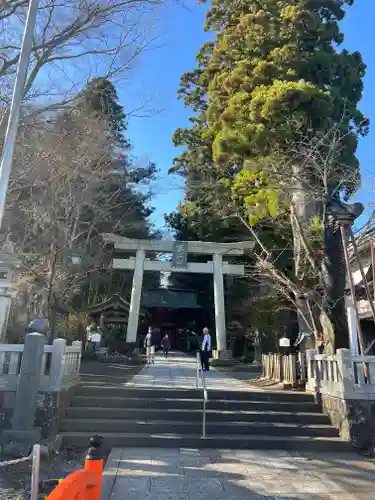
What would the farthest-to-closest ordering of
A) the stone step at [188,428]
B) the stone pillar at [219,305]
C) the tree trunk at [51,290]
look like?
the stone pillar at [219,305] < the tree trunk at [51,290] < the stone step at [188,428]

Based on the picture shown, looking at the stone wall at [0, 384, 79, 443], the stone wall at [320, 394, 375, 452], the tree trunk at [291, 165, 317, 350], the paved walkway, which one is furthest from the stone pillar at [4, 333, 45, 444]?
the tree trunk at [291, 165, 317, 350]

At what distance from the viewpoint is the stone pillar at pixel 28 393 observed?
6.77 metres

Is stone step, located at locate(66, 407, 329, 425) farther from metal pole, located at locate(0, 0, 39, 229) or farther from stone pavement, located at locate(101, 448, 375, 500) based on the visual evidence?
metal pole, located at locate(0, 0, 39, 229)

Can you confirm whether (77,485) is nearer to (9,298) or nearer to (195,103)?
(9,298)

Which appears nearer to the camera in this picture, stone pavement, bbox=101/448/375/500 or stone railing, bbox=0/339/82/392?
stone pavement, bbox=101/448/375/500

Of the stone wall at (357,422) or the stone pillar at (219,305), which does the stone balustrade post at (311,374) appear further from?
the stone pillar at (219,305)

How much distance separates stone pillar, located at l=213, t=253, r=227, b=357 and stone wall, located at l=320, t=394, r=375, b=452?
15.3 meters

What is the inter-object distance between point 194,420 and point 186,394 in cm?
106

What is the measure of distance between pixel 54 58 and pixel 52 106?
2.89 ft

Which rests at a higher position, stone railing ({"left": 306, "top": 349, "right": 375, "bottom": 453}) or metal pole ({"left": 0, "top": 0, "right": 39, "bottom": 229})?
metal pole ({"left": 0, "top": 0, "right": 39, "bottom": 229})

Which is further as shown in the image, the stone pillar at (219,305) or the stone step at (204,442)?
the stone pillar at (219,305)

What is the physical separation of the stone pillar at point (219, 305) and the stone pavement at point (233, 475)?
1623cm

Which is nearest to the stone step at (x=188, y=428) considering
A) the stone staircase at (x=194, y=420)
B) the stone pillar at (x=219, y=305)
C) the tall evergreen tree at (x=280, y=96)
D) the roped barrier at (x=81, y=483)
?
the stone staircase at (x=194, y=420)

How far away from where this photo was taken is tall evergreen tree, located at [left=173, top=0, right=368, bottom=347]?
42.8 feet
